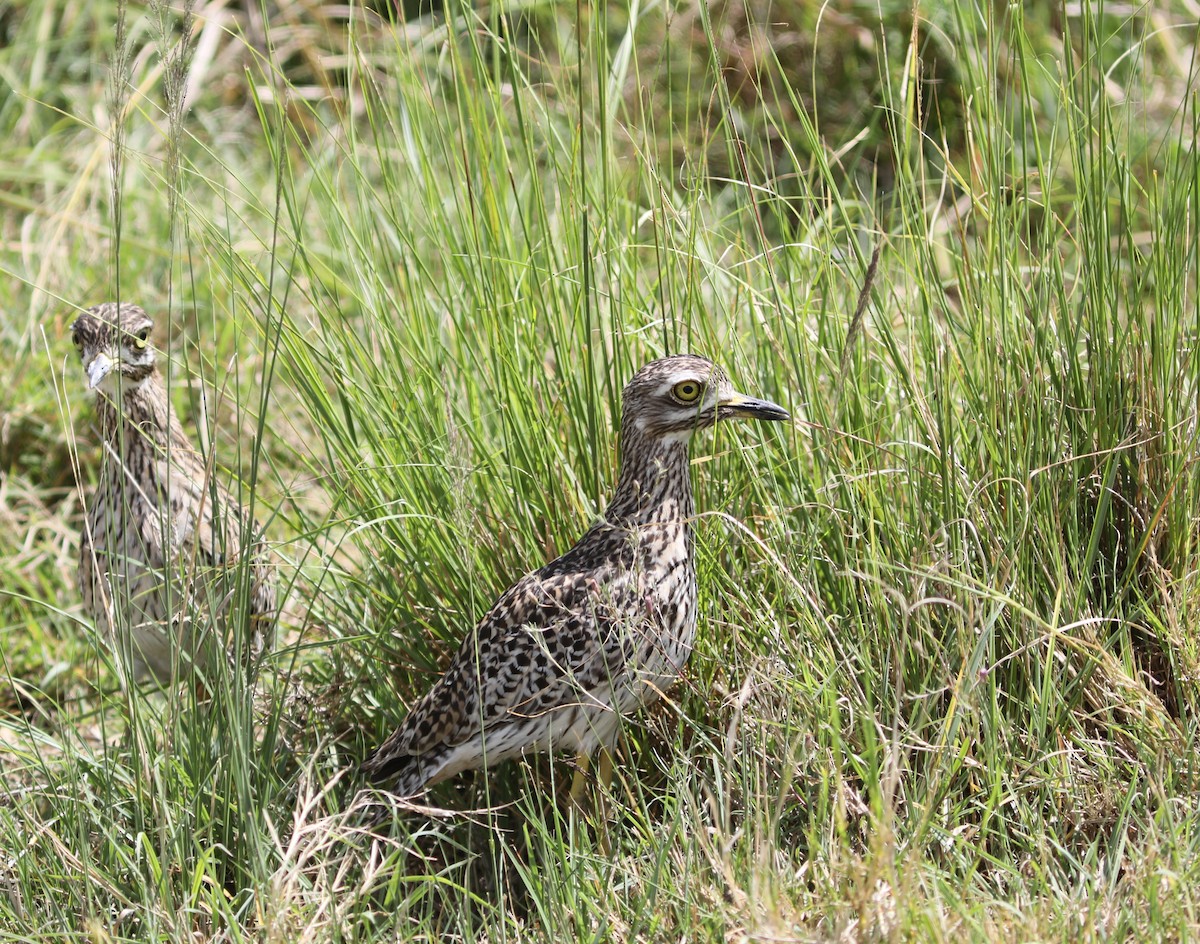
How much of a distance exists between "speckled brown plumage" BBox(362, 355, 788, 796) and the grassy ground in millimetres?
136

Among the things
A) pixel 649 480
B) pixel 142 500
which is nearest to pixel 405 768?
pixel 649 480

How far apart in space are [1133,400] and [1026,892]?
1182 millimetres

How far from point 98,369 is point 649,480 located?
4.62 feet

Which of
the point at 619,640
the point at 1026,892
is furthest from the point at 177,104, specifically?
the point at 1026,892

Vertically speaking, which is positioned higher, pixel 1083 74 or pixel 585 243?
pixel 1083 74

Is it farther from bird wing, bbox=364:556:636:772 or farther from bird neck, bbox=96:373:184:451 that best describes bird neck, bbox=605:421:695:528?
bird neck, bbox=96:373:184:451

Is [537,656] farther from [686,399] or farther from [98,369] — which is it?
[98,369]

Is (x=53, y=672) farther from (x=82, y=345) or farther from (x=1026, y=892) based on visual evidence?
(x=1026, y=892)

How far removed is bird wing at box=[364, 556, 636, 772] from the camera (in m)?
3.25

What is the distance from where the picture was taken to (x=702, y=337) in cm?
358

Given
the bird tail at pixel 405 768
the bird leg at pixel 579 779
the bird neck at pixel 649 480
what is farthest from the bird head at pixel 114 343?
the bird leg at pixel 579 779

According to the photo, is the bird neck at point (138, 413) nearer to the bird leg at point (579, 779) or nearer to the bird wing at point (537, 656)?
the bird wing at point (537, 656)

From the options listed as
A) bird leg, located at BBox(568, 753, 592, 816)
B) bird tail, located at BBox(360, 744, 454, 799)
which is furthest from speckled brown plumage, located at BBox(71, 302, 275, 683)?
bird leg, located at BBox(568, 753, 592, 816)

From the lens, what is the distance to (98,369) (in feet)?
11.8
